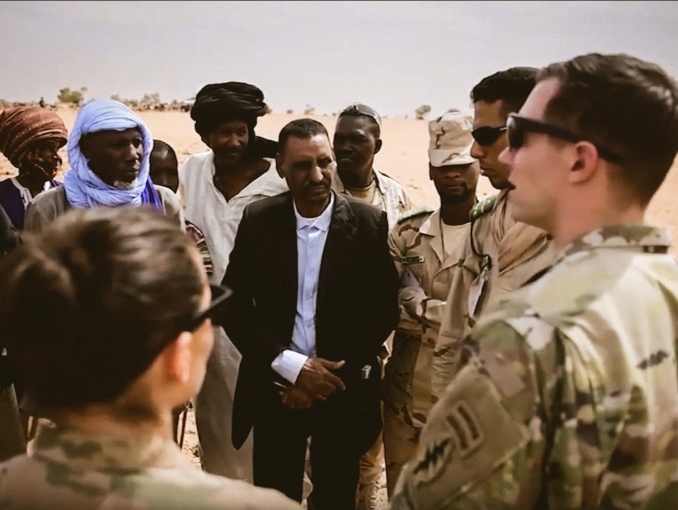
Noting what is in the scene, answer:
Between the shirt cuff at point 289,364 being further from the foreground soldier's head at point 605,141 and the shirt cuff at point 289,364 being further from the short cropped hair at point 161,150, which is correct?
the short cropped hair at point 161,150

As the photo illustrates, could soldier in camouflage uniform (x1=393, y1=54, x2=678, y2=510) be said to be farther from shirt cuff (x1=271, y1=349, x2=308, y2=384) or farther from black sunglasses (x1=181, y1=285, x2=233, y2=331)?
shirt cuff (x1=271, y1=349, x2=308, y2=384)

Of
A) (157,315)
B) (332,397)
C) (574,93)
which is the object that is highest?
(574,93)

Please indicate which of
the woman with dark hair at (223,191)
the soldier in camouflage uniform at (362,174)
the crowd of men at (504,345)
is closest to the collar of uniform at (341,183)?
the soldier in camouflage uniform at (362,174)

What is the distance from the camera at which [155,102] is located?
35.8 meters

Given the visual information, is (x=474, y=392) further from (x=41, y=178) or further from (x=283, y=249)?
(x=41, y=178)

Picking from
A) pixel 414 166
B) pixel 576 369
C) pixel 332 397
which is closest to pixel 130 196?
pixel 332 397

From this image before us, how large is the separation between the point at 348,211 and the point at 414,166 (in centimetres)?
1683

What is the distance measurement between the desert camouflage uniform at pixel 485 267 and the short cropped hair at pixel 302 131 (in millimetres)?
920

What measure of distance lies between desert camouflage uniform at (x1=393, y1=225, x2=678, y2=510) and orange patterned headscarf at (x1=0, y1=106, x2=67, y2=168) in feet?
11.5

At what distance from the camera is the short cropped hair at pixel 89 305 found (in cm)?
97

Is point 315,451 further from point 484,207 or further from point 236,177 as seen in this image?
point 236,177

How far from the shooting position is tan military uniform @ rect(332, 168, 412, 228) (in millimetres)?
3898

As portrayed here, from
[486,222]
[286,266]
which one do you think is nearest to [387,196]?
[286,266]

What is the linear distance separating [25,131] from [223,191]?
1.31m
